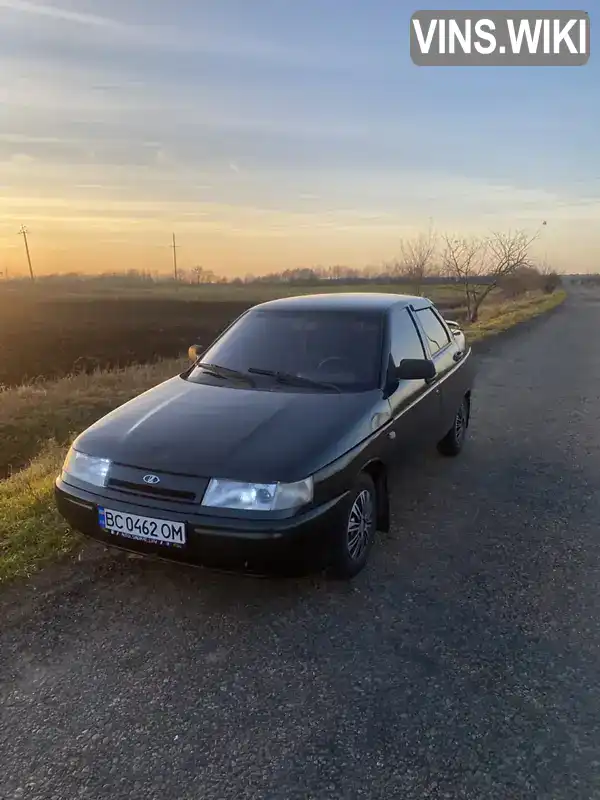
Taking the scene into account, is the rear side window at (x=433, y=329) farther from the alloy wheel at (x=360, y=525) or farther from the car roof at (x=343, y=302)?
the alloy wheel at (x=360, y=525)

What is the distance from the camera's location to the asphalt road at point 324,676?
216cm

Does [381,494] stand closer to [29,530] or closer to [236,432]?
[236,432]

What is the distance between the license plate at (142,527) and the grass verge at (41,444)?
0.78m

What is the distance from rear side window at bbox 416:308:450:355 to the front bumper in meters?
2.58

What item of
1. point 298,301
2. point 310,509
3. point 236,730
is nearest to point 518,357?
point 298,301

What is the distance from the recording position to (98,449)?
330cm

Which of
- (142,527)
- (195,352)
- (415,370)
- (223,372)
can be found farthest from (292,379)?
(142,527)

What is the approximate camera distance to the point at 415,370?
Answer: 13.4 feet

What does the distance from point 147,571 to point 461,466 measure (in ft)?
10.6

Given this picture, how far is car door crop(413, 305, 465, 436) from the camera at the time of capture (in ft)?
16.9

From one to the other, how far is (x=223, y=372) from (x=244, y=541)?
5.47 ft

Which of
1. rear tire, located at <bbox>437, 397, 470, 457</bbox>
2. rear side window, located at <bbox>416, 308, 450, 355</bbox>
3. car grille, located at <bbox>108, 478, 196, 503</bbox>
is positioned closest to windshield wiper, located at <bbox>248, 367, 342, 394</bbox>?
car grille, located at <bbox>108, 478, 196, 503</bbox>

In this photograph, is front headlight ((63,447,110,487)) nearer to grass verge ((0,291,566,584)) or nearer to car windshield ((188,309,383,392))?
grass verge ((0,291,566,584))

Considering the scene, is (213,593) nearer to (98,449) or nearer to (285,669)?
(285,669)
